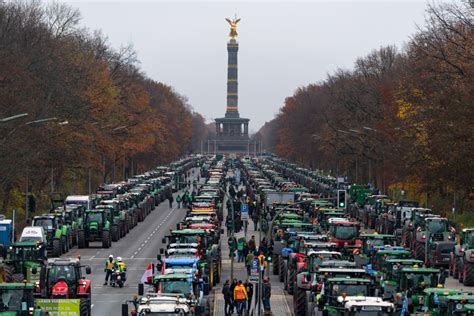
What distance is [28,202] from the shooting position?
266 feet

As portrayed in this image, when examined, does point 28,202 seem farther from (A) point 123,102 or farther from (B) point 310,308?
(A) point 123,102

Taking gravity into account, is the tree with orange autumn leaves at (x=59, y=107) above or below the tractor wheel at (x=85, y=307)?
above

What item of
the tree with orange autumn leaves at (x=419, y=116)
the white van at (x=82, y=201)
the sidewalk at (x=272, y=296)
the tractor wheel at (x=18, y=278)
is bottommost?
the sidewalk at (x=272, y=296)

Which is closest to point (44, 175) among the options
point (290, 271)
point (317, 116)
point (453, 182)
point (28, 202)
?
point (28, 202)

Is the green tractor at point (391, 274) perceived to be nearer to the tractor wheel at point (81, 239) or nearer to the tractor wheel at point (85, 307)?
the tractor wheel at point (85, 307)

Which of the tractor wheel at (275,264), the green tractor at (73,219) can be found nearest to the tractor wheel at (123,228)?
the green tractor at (73,219)

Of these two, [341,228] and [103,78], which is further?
[103,78]

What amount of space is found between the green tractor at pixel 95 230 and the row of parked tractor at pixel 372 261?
30.4 ft

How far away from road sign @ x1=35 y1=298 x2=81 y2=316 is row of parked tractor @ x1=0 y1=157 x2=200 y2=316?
0.04 meters

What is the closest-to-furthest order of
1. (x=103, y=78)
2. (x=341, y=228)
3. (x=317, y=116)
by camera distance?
1. (x=341, y=228)
2. (x=103, y=78)
3. (x=317, y=116)

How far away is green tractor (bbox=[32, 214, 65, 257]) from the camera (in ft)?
211

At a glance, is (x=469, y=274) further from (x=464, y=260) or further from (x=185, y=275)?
(x=185, y=275)

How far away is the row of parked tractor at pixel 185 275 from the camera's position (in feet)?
107

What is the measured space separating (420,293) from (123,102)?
11206cm
